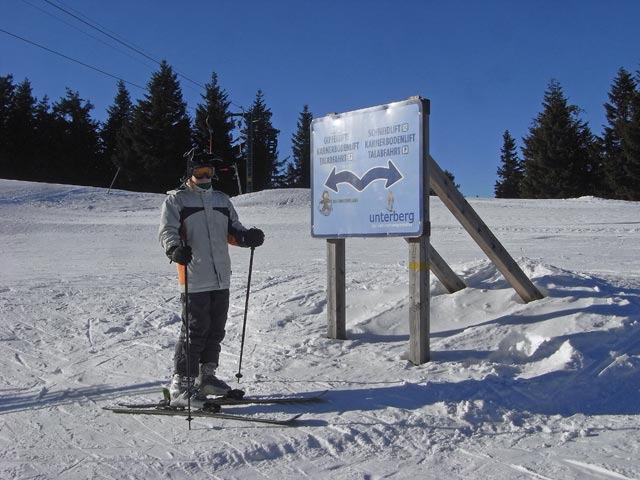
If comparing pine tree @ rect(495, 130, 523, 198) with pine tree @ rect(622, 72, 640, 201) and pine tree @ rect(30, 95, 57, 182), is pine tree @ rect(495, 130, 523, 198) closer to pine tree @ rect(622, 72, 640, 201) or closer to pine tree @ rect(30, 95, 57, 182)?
pine tree @ rect(622, 72, 640, 201)

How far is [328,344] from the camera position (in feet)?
19.4

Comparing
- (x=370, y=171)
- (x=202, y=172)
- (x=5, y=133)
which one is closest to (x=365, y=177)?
(x=370, y=171)

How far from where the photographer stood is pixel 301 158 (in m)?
69.3

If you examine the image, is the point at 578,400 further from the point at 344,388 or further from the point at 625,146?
the point at 625,146

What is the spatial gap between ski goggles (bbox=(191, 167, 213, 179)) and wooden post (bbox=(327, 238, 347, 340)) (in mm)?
1863

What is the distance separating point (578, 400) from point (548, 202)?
73.0 feet

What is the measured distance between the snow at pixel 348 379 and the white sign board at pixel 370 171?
1182 mm

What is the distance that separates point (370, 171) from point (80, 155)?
51804mm

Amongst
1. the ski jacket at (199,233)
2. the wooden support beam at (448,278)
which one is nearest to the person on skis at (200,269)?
the ski jacket at (199,233)

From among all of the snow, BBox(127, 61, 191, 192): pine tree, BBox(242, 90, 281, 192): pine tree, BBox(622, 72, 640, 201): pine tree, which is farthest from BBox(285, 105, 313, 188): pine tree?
the snow

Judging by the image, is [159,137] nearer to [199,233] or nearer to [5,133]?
[5,133]

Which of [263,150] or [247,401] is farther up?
[263,150]

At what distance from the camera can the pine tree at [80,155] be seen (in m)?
51.2

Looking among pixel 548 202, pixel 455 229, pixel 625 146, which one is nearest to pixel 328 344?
pixel 455 229
